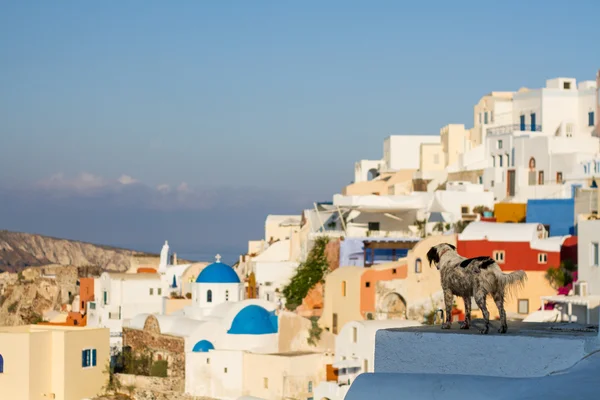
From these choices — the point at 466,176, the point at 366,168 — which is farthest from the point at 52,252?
the point at 466,176

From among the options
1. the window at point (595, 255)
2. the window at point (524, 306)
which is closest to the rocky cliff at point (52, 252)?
the window at point (524, 306)

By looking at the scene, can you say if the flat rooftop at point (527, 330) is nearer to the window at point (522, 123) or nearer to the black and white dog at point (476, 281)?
the black and white dog at point (476, 281)

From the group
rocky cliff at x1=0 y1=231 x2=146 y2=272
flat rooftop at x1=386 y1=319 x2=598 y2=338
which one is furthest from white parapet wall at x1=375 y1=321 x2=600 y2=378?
rocky cliff at x1=0 y1=231 x2=146 y2=272

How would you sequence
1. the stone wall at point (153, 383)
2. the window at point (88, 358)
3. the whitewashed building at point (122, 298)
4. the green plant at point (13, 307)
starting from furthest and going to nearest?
the green plant at point (13, 307) < the whitewashed building at point (122, 298) < the stone wall at point (153, 383) < the window at point (88, 358)

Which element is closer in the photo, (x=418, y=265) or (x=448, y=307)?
(x=448, y=307)

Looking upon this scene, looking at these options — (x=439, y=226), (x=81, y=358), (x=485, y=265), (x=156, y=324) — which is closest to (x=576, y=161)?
(x=439, y=226)

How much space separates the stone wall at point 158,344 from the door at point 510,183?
637 inches

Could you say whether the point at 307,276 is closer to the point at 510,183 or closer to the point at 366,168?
the point at 510,183

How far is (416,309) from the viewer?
3622 centimetres

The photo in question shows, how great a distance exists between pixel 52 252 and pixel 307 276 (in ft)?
222

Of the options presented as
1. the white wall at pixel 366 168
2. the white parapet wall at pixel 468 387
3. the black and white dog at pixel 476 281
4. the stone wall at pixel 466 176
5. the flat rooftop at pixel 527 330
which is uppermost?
the white wall at pixel 366 168

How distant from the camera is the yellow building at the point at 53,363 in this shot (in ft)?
109

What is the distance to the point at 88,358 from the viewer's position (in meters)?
35.2

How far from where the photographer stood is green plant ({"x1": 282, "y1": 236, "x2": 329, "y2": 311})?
41.1m
